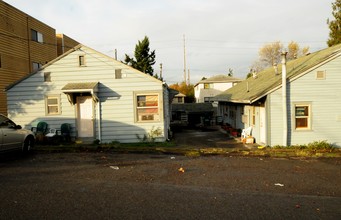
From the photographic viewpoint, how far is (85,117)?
14.6 meters

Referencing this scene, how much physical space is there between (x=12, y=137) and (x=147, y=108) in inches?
263

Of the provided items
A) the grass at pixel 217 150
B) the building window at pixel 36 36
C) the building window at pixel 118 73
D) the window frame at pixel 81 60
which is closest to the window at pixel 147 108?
the building window at pixel 118 73

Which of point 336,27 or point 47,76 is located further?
point 336,27

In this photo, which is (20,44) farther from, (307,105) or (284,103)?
A: (307,105)

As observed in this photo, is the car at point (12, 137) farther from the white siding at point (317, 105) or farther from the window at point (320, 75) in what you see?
the window at point (320, 75)

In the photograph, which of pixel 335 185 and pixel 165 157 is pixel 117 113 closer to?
pixel 165 157

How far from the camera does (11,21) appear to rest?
65.4 ft

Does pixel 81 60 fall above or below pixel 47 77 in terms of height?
above

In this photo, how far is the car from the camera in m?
9.38

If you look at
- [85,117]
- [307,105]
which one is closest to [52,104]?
[85,117]

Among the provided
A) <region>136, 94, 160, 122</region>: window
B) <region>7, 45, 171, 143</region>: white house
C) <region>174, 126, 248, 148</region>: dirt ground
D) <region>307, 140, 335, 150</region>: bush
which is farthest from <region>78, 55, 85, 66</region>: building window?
<region>307, 140, 335, 150</region>: bush

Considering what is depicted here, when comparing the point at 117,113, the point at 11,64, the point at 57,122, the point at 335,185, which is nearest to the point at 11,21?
the point at 11,64

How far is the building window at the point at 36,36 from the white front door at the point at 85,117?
12.8 m

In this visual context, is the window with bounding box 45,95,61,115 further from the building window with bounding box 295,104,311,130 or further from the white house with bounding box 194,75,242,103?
the white house with bounding box 194,75,242,103
